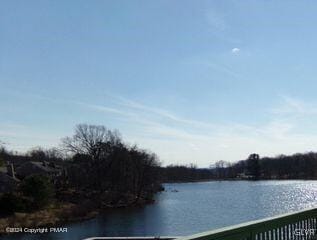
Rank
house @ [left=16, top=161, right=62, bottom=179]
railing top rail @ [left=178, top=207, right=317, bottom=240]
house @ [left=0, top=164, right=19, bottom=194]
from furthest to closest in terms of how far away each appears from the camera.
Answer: house @ [left=16, top=161, right=62, bottom=179]
house @ [left=0, top=164, right=19, bottom=194]
railing top rail @ [left=178, top=207, right=317, bottom=240]

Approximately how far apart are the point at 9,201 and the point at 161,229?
1059 inches

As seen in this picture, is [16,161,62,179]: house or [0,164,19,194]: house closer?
[0,164,19,194]: house

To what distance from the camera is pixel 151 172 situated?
115125 millimetres

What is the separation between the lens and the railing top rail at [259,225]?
19.2ft

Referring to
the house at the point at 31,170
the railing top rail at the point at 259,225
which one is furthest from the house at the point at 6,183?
the railing top rail at the point at 259,225

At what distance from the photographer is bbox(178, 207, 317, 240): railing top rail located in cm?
586

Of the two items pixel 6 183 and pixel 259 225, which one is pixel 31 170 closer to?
pixel 6 183

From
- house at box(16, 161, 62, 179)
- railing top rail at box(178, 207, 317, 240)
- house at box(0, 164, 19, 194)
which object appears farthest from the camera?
house at box(16, 161, 62, 179)

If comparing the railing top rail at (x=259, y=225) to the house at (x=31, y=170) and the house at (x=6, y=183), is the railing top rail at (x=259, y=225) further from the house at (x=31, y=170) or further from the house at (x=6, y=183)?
the house at (x=31, y=170)

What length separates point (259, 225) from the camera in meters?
7.25

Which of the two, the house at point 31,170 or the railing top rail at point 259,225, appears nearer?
the railing top rail at point 259,225

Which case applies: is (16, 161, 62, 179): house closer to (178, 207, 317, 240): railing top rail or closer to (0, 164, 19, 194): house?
(0, 164, 19, 194): house

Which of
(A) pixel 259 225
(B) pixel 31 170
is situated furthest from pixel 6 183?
(A) pixel 259 225

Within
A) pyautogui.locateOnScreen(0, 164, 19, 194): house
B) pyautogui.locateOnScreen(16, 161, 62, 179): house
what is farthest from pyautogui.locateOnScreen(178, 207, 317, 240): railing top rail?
pyautogui.locateOnScreen(16, 161, 62, 179): house
